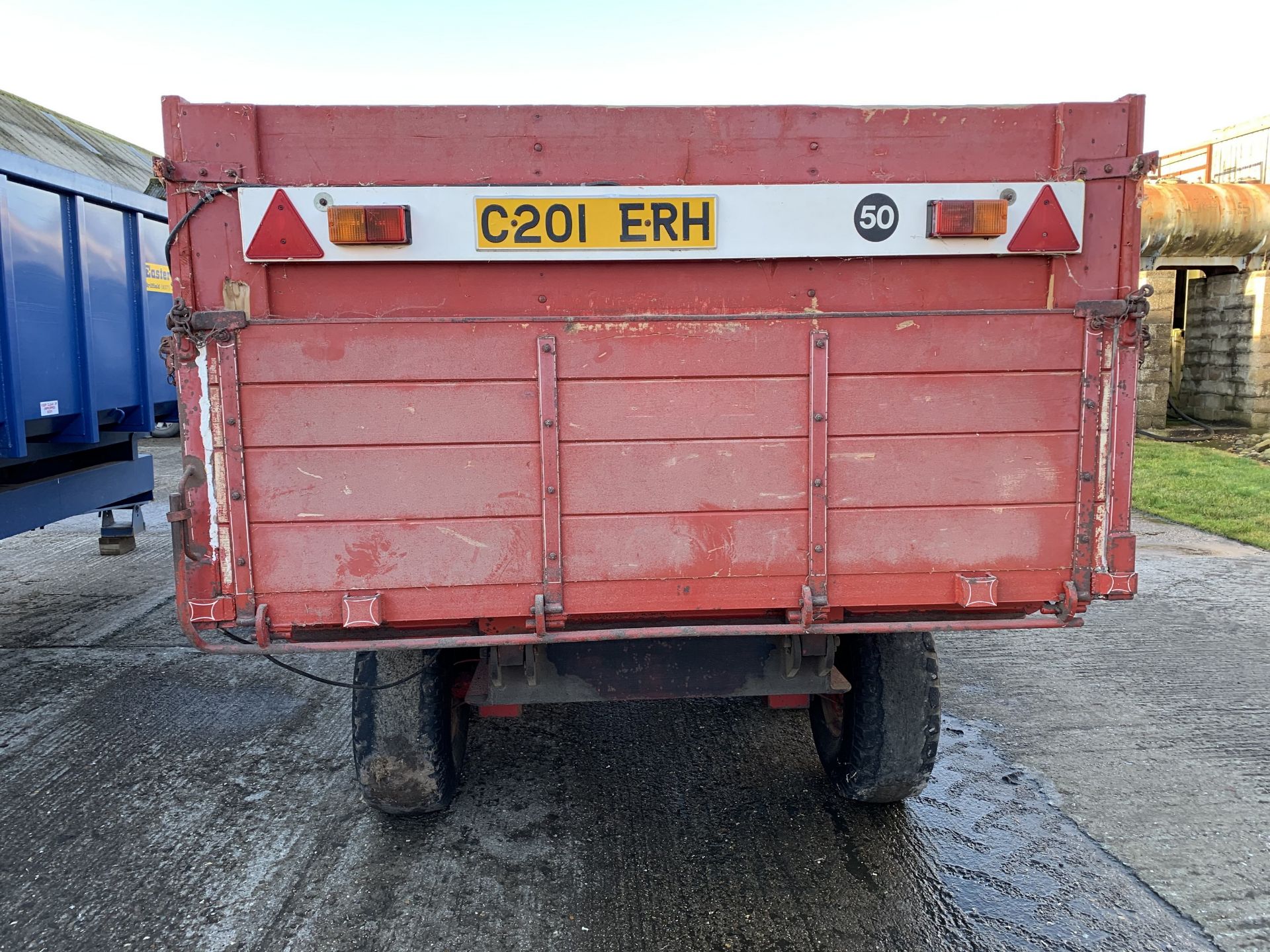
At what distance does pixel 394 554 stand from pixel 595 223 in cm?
110

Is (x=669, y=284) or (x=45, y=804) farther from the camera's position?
(x=45, y=804)

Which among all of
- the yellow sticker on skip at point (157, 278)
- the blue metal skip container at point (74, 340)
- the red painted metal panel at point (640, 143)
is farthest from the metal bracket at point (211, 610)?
the yellow sticker on skip at point (157, 278)

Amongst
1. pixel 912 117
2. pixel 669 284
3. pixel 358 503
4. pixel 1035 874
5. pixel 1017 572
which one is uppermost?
pixel 912 117

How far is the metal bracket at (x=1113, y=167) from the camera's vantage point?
255 cm

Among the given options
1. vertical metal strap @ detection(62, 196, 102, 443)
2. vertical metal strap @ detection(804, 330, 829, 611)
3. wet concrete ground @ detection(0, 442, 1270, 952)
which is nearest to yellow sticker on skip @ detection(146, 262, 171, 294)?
vertical metal strap @ detection(62, 196, 102, 443)

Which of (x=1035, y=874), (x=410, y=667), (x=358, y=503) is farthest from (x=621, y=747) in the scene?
(x=358, y=503)

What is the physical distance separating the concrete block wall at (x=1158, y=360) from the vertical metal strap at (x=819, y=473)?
13119 millimetres

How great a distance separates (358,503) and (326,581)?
0.81ft

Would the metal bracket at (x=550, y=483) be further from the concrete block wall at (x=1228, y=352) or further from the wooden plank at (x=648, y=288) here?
the concrete block wall at (x=1228, y=352)

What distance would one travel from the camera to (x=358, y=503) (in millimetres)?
2539

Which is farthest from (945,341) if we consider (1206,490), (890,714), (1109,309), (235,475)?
(1206,490)

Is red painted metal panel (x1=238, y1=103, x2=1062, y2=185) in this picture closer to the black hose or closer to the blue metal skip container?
the blue metal skip container

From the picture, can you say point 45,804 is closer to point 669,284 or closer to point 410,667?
point 410,667

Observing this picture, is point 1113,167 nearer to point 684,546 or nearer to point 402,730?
point 684,546
